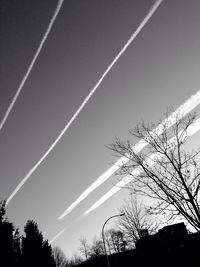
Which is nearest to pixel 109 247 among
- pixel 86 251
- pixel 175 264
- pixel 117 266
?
pixel 86 251

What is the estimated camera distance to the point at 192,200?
10.2m

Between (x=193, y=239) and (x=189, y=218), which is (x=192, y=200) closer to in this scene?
(x=189, y=218)

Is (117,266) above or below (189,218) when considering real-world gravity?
below

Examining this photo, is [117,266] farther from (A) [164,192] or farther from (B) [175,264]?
(A) [164,192]

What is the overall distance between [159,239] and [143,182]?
98.3 ft

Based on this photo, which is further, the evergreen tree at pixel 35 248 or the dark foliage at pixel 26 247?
the evergreen tree at pixel 35 248

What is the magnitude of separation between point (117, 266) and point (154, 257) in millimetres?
6337

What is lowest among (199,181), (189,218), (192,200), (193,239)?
(193,239)

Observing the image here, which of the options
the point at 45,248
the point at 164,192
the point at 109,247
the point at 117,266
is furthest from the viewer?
the point at 109,247

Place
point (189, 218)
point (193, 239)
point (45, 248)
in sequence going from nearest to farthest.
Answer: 1. point (189, 218)
2. point (193, 239)
3. point (45, 248)

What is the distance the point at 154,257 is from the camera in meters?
35.9

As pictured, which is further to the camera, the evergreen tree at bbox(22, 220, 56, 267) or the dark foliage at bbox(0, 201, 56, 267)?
the evergreen tree at bbox(22, 220, 56, 267)

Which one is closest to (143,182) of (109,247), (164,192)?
(164,192)

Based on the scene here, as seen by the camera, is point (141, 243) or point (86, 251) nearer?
point (141, 243)
